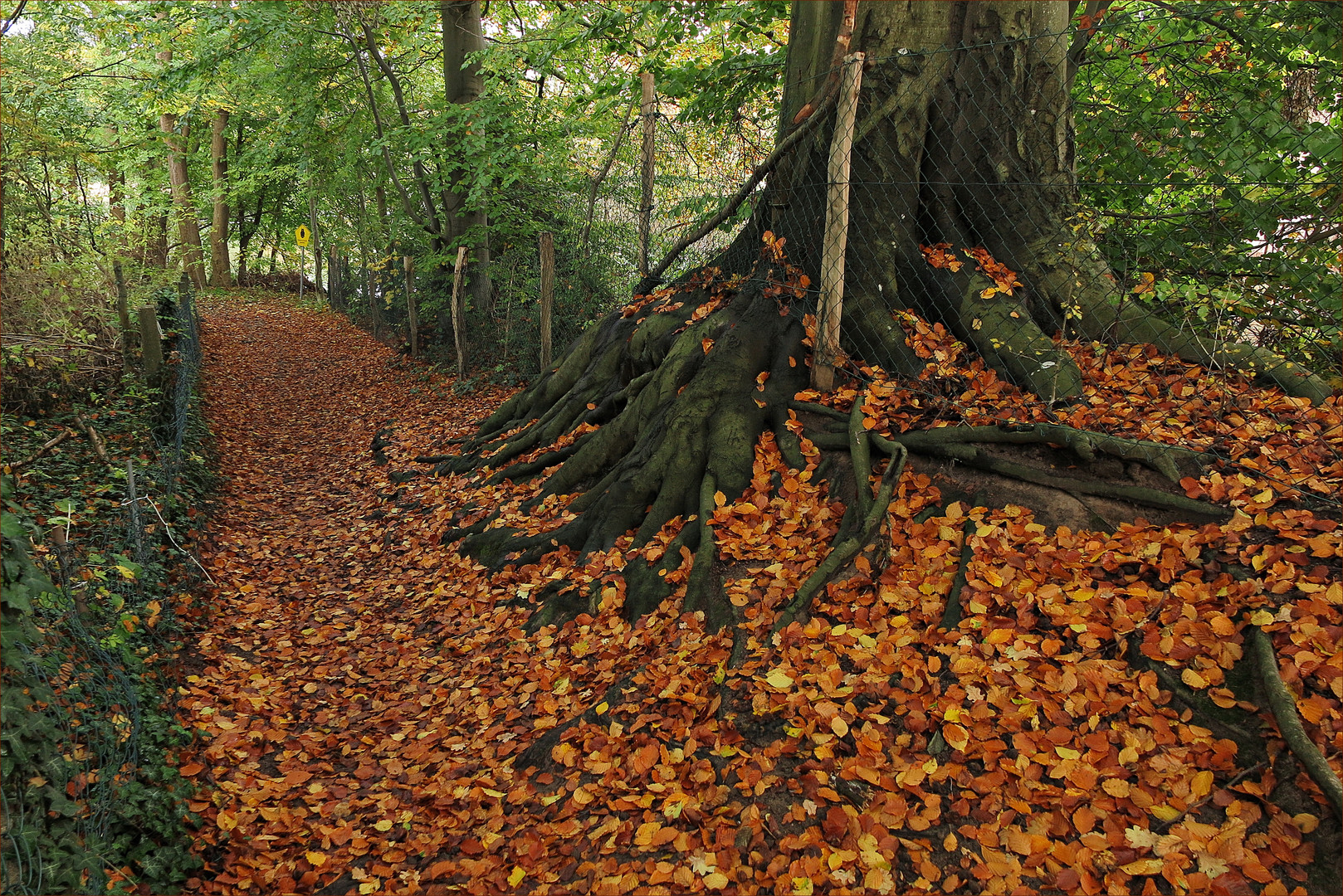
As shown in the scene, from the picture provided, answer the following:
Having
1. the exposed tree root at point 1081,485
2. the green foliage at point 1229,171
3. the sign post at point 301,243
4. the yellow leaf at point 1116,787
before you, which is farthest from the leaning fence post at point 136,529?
the sign post at point 301,243

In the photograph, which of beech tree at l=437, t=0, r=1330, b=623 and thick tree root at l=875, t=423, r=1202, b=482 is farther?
beech tree at l=437, t=0, r=1330, b=623

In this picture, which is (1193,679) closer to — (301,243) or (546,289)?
(546,289)

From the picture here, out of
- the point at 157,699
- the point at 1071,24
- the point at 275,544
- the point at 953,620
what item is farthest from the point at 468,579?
the point at 1071,24

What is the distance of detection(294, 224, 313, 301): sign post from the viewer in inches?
822

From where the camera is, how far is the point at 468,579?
5.77 m

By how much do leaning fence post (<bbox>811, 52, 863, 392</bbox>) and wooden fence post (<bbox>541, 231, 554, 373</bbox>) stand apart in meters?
4.86

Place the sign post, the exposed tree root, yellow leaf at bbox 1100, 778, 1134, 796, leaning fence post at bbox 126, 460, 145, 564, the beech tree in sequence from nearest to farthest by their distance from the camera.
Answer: yellow leaf at bbox 1100, 778, 1134, 796, the exposed tree root, the beech tree, leaning fence post at bbox 126, 460, 145, 564, the sign post

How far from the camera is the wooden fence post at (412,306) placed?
14262mm

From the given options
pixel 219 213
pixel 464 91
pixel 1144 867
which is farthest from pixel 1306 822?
pixel 219 213

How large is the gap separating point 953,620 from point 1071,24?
13.1 feet

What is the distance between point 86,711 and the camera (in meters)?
3.47

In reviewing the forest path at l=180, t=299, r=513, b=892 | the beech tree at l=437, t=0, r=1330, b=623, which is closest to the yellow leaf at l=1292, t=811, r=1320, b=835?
the beech tree at l=437, t=0, r=1330, b=623

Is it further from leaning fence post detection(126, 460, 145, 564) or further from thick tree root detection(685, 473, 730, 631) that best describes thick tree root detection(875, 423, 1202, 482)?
leaning fence post detection(126, 460, 145, 564)

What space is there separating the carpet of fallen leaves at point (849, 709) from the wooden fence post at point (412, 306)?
9995 mm
